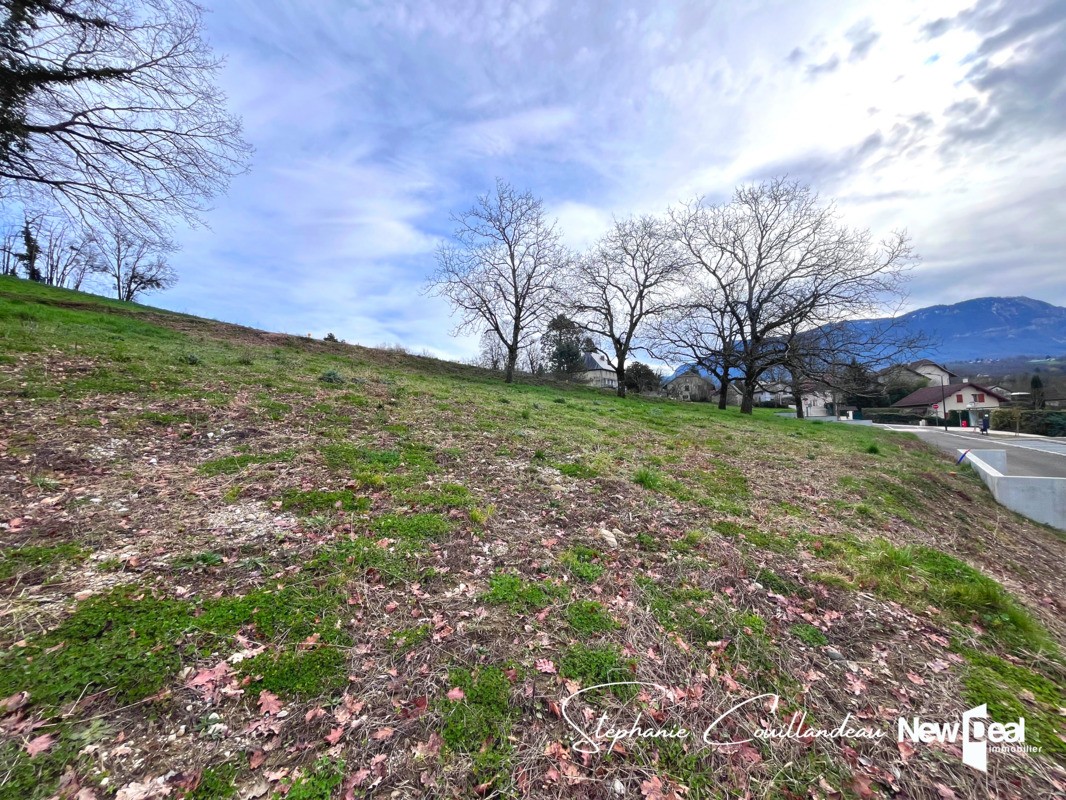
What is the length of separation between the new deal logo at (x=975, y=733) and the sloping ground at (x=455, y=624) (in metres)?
0.06

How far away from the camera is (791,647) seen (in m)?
2.85

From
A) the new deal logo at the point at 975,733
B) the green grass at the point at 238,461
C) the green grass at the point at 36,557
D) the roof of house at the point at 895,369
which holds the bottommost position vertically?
the new deal logo at the point at 975,733

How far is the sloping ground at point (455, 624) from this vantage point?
76.5 inches

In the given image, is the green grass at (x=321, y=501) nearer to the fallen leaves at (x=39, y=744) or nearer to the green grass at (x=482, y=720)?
the fallen leaves at (x=39, y=744)

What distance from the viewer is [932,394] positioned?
58719 millimetres

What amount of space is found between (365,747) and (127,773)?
1.00 metres

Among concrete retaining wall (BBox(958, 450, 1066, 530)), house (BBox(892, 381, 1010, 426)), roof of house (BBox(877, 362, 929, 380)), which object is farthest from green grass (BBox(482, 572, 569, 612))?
house (BBox(892, 381, 1010, 426))

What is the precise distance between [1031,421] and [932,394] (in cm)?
2572

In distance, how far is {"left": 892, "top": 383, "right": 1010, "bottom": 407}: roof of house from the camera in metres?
56.8

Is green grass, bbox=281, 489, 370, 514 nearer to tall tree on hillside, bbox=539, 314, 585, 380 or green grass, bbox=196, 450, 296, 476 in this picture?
green grass, bbox=196, 450, 296, 476

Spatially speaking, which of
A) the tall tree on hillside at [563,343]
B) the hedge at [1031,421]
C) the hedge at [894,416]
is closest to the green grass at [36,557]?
the tall tree on hillside at [563,343]

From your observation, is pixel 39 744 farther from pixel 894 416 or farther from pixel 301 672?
pixel 894 416

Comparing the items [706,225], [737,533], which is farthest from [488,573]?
[706,225]

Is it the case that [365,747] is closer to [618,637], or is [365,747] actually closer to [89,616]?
[618,637]
